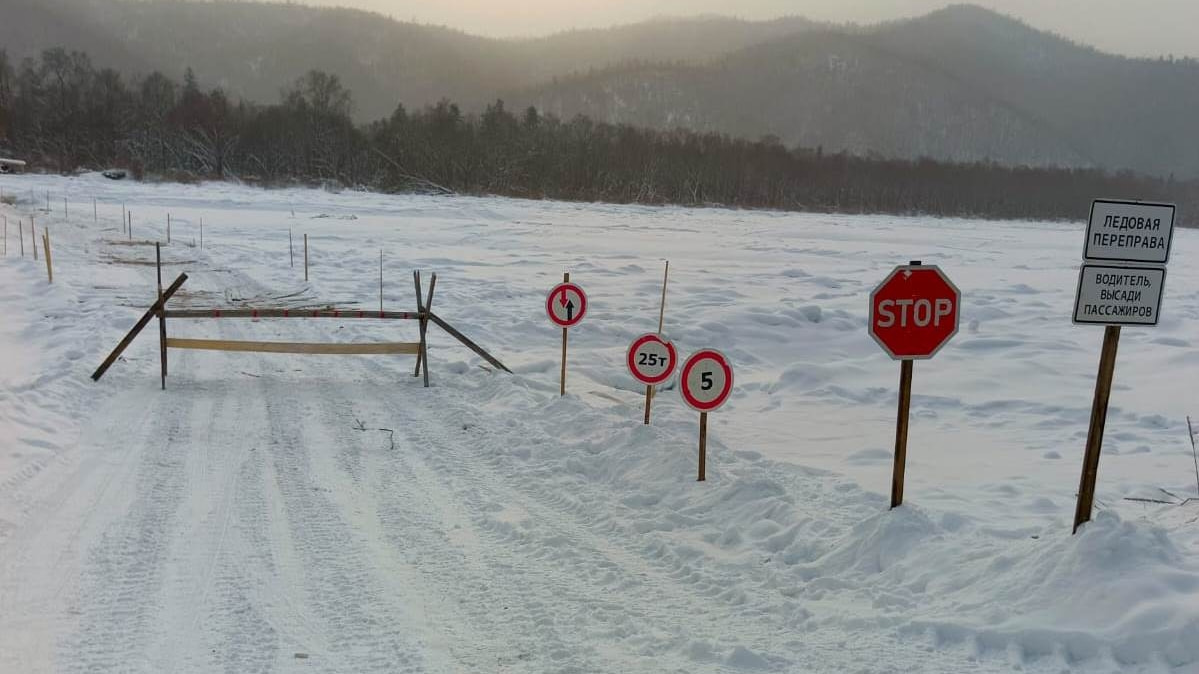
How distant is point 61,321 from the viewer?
13.3 meters

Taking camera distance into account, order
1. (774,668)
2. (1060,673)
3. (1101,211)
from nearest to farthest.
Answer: (1060,673), (774,668), (1101,211)

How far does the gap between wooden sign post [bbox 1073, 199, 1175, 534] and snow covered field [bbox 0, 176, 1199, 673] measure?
1107mm


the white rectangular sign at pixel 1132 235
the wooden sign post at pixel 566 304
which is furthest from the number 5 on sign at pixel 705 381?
the wooden sign post at pixel 566 304

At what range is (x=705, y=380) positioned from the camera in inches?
275

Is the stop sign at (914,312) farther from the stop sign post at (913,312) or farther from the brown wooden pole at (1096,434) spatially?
the brown wooden pole at (1096,434)

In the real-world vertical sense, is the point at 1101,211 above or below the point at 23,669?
above

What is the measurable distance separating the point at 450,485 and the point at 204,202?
49264 millimetres

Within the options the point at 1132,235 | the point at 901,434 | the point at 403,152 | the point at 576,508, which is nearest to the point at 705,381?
the point at 576,508

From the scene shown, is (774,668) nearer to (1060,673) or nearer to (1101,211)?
(1060,673)

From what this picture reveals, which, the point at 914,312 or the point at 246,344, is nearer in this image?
the point at 914,312

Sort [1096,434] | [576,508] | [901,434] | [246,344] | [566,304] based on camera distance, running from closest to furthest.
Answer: [1096,434] → [901,434] → [576,508] → [246,344] → [566,304]

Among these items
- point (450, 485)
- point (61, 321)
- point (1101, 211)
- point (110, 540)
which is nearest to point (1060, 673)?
point (1101, 211)

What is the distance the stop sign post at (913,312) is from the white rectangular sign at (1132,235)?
3.12ft

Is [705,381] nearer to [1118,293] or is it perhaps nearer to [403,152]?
[1118,293]
